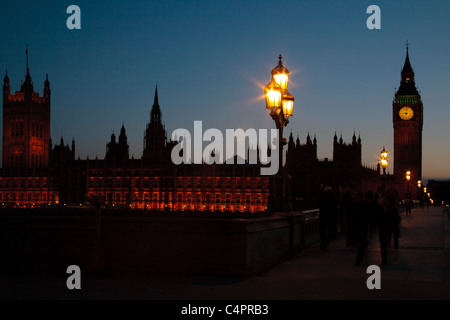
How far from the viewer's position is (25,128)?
138125 millimetres

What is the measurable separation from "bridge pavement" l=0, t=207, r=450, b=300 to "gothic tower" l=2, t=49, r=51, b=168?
13255 centimetres

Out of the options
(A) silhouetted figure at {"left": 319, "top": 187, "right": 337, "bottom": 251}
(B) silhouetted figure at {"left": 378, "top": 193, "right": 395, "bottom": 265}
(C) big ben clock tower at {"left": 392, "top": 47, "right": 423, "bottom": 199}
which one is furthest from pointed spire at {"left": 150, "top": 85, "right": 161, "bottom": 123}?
(B) silhouetted figure at {"left": 378, "top": 193, "right": 395, "bottom": 265}

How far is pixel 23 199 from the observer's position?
121375 millimetres

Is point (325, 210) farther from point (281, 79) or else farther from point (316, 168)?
point (316, 168)

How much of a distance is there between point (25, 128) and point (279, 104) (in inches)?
5268

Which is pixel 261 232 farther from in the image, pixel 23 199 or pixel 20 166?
pixel 20 166

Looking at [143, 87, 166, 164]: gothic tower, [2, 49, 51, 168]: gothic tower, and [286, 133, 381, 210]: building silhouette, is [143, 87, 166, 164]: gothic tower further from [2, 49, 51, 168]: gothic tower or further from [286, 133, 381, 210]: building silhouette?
[2, 49, 51, 168]: gothic tower

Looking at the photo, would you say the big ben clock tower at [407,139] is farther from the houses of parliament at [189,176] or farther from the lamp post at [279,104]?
the lamp post at [279,104]

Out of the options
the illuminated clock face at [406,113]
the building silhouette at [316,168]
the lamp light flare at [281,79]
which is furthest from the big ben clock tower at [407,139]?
the lamp light flare at [281,79]

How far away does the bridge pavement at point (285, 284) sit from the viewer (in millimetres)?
8492

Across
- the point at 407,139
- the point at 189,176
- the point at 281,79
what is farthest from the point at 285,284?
the point at 407,139

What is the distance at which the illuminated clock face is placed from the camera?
390 ft

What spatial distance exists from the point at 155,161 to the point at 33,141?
40929 millimetres
